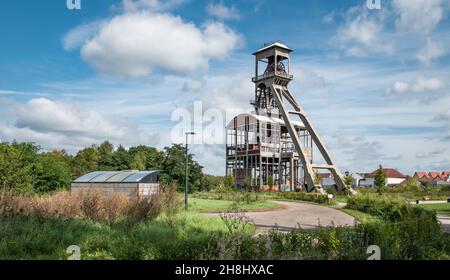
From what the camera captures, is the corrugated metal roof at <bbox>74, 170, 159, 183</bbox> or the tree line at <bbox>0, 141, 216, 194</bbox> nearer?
the tree line at <bbox>0, 141, 216, 194</bbox>

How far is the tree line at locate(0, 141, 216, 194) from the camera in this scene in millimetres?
18000

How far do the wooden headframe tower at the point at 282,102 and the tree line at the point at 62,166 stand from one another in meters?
12.6

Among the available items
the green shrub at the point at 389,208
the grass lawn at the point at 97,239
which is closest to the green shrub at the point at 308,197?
the green shrub at the point at 389,208

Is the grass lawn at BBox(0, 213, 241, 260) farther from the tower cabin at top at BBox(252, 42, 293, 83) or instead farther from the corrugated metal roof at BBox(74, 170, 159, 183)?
the tower cabin at top at BBox(252, 42, 293, 83)

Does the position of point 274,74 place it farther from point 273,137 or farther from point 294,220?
point 294,220

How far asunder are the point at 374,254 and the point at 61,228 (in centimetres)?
715

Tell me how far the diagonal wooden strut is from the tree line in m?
11.1

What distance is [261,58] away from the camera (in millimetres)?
51469

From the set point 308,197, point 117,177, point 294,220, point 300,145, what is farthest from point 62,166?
point 300,145

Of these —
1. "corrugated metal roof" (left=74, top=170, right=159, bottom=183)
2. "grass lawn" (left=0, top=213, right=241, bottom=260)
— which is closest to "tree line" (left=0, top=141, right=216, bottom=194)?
"corrugated metal roof" (left=74, top=170, right=159, bottom=183)

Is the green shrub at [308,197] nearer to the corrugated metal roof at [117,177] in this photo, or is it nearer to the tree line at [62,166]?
the tree line at [62,166]

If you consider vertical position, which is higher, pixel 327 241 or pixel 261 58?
pixel 261 58

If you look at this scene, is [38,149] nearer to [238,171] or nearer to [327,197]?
[327,197]
